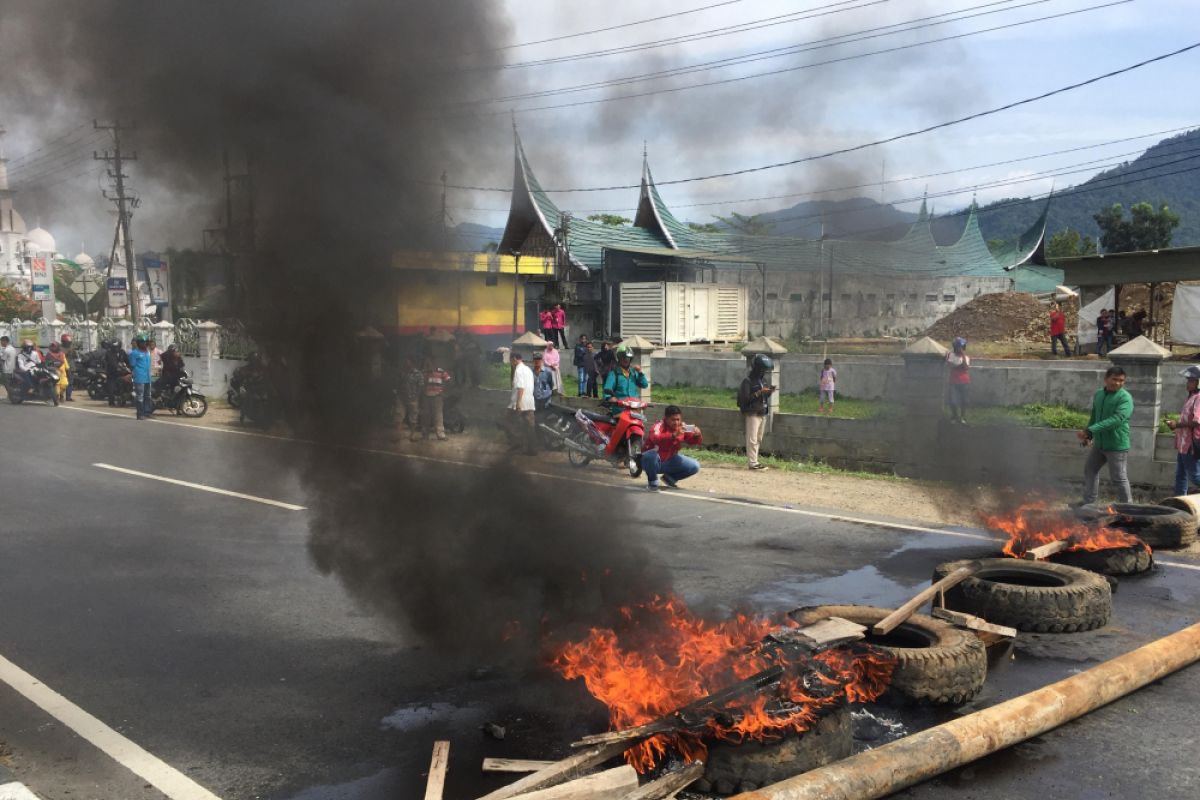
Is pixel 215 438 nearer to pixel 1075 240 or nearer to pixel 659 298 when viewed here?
pixel 659 298

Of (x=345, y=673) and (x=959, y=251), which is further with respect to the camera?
(x=959, y=251)

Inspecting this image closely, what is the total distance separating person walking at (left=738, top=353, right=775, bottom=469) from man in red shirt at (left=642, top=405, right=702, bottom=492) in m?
2.13

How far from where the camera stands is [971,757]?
158 inches

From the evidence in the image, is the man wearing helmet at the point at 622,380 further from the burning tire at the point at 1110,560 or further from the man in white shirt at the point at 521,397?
the burning tire at the point at 1110,560

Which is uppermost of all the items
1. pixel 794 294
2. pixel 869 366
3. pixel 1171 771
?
pixel 794 294

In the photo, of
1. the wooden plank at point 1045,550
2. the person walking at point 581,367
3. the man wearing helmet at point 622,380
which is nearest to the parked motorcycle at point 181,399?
the person walking at point 581,367

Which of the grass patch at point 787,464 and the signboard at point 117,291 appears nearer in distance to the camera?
the grass patch at point 787,464

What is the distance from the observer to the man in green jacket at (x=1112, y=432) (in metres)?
9.18

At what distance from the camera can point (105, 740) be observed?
14.5 feet

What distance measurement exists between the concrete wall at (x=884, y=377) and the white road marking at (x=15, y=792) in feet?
43.3

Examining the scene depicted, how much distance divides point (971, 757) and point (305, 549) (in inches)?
233

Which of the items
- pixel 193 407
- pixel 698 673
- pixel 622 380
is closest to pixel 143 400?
pixel 193 407

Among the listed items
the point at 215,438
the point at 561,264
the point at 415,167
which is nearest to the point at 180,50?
the point at 415,167

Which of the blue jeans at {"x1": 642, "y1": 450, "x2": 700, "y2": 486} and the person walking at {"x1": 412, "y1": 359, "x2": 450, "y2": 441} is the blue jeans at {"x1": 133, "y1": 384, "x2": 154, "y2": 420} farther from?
the person walking at {"x1": 412, "y1": 359, "x2": 450, "y2": 441}
